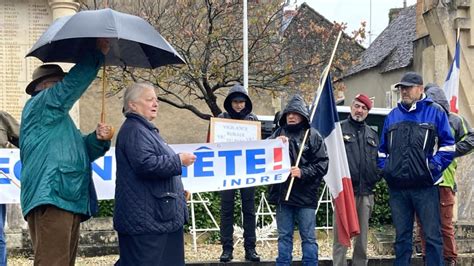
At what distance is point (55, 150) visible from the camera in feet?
17.6

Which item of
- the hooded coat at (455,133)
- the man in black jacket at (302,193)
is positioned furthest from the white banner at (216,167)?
the hooded coat at (455,133)

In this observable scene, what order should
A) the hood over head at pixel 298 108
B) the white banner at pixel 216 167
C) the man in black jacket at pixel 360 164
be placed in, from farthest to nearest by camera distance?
1. the white banner at pixel 216 167
2. the man in black jacket at pixel 360 164
3. the hood over head at pixel 298 108

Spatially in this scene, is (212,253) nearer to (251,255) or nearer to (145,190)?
(251,255)

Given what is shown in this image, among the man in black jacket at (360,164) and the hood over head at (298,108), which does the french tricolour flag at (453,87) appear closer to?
the man in black jacket at (360,164)

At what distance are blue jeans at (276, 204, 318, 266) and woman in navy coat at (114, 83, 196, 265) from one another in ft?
7.08

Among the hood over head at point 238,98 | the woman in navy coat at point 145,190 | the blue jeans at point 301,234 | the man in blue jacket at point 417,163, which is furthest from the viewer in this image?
the hood over head at point 238,98

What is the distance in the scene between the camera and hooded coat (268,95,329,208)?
7.86m

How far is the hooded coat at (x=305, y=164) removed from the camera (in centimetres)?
786

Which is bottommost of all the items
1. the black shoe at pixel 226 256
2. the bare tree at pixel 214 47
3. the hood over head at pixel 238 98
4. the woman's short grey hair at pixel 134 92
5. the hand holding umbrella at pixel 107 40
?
the black shoe at pixel 226 256

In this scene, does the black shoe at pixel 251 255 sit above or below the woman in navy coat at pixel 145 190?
below

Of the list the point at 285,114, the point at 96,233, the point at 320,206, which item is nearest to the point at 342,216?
the point at 285,114

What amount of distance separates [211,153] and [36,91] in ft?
11.4

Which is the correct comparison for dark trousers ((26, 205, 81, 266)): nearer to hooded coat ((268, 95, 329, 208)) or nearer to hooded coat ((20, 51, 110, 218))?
hooded coat ((20, 51, 110, 218))

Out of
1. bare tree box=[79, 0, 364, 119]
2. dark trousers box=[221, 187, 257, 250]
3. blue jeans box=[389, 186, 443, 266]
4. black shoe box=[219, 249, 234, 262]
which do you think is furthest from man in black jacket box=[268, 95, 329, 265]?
bare tree box=[79, 0, 364, 119]
